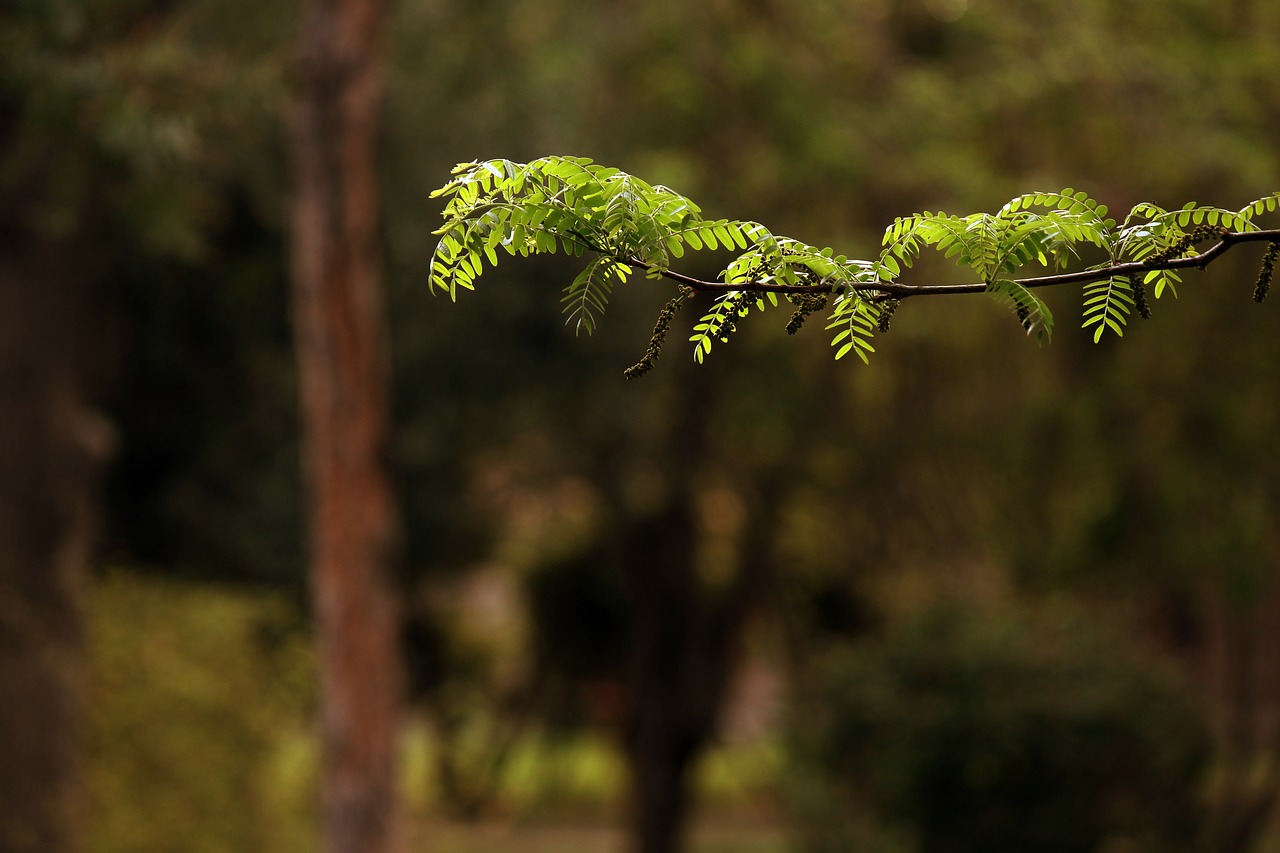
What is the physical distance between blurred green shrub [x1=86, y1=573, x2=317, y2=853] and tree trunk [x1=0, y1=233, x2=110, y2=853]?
52 cm

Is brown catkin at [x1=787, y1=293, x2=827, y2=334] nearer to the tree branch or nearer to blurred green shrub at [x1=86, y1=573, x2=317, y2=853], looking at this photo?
the tree branch

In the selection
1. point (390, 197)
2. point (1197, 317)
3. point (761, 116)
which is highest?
point (761, 116)

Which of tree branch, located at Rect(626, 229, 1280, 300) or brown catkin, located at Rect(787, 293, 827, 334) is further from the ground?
tree branch, located at Rect(626, 229, 1280, 300)

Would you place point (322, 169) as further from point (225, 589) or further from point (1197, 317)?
point (1197, 317)

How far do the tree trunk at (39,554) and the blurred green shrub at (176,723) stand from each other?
52 centimetres

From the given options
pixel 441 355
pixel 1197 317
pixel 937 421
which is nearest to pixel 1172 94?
pixel 1197 317

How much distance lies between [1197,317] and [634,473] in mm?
4930

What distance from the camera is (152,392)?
480 inches

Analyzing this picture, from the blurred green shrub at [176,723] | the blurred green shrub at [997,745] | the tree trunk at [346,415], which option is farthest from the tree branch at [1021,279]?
the blurred green shrub at [176,723]

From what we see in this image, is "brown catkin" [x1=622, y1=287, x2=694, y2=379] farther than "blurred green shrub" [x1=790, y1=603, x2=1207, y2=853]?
No

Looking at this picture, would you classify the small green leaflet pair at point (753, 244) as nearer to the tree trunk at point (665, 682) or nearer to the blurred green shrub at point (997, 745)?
the blurred green shrub at point (997, 745)

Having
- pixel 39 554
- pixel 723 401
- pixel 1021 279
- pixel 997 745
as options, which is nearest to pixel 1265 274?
pixel 1021 279

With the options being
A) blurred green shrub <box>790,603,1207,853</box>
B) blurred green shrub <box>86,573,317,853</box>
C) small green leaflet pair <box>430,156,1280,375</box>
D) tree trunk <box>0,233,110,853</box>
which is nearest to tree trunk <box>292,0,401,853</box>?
blurred green shrub <box>86,573,317,853</box>

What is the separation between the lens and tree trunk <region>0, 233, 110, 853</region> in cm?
934
